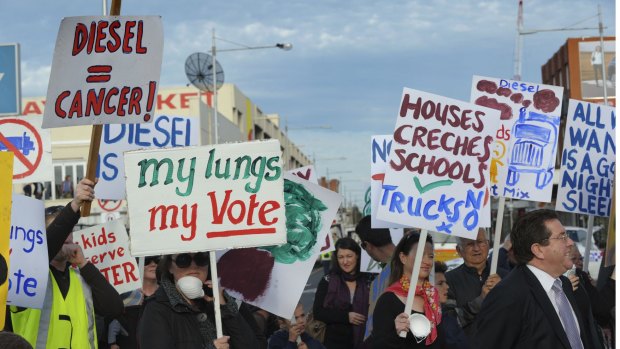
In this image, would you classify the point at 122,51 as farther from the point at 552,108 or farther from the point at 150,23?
the point at 552,108

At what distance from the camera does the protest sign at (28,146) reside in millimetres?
7981

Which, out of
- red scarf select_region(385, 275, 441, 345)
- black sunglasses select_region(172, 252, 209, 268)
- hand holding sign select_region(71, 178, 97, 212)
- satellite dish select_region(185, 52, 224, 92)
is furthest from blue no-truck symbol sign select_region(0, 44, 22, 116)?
satellite dish select_region(185, 52, 224, 92)

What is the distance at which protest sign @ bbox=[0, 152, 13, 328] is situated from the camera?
4.77 meters

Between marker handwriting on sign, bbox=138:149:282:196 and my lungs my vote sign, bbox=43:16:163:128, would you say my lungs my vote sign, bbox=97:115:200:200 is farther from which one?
marker handwriting on sign, bbox=138:149:282:196

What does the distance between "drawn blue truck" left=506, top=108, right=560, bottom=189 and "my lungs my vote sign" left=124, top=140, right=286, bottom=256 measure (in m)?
3.24

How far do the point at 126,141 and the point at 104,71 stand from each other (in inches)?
154

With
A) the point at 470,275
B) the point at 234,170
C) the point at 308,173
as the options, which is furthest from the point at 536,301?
the point at 308,173

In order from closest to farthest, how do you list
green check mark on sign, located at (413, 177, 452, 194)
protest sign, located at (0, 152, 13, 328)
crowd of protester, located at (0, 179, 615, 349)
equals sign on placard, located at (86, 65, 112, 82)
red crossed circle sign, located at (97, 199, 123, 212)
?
protest sign, located at (0, 152, 13, 328) < crowd of protester, located at (0, 179, 615, 349) < equals sign on placard, located at (86, 65, 112, 82) < green check mark on sign, located at (413, 177, 452, 194) < red crossed circle sign, located at (97, 199, 123, 212)

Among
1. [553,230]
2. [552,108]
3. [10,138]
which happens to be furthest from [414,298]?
[10,138]

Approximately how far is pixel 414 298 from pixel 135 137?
4.83m

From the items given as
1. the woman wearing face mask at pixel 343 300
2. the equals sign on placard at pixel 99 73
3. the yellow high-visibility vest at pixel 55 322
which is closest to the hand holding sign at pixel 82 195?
the yellow high-visibility vest at pixel 55 322

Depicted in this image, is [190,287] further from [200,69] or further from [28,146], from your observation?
[200,69]

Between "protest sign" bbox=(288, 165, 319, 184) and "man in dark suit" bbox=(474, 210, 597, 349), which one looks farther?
"protest sign" bbox=(288, 165, 319, 184)

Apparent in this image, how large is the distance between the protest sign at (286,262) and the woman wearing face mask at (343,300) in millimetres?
1131
